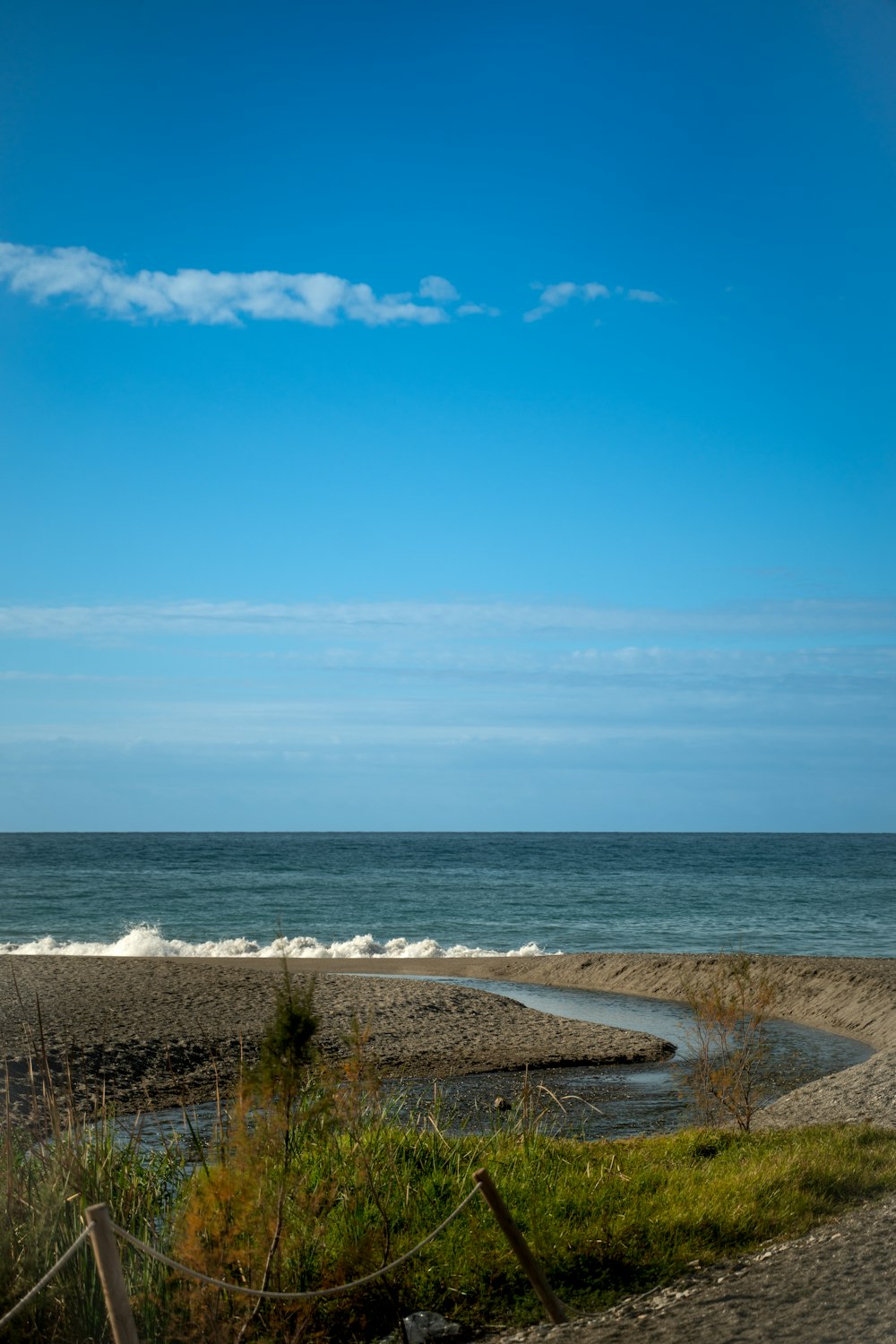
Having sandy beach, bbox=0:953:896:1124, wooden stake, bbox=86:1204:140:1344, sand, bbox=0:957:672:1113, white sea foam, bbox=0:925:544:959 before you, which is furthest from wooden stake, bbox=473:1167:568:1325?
white sea foam, bbox=0:925:544:959

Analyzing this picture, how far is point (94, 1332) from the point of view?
17.5 feet

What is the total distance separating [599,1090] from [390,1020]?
543cm

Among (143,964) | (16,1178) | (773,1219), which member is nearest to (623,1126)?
(773,1219)

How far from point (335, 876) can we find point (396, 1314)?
5488 centimetres

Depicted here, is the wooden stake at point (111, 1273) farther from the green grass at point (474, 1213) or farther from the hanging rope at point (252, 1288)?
the green grass at point (474, 1213)

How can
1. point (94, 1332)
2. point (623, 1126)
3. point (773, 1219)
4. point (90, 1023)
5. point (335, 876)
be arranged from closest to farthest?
point (94, 1332)
point (773, 1219)
point (623, 1126)
point (90, 1023)
point (335, 876)

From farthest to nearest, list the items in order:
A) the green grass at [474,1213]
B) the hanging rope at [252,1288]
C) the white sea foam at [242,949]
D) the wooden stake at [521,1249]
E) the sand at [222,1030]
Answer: the white sea foam at [242,949] → the sand at [222,1030] → the green grass at [474,1213] → the wooden stake at [521,1249] → the hanging rope at [252,1288]

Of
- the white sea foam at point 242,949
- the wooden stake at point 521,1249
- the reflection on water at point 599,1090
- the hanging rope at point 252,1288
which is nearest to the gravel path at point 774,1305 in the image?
the wooden stake at point 521,1249

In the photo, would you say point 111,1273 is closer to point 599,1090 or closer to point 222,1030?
point 599,1090

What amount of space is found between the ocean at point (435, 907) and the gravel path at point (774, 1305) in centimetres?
1240

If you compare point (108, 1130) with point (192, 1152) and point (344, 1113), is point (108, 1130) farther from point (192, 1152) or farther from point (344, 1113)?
point (192, 1152)

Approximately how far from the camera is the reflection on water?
1111cm

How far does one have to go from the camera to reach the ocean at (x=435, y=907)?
3189 centimetres

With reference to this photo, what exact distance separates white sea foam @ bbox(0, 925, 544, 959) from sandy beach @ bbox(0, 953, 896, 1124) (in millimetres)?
4483
